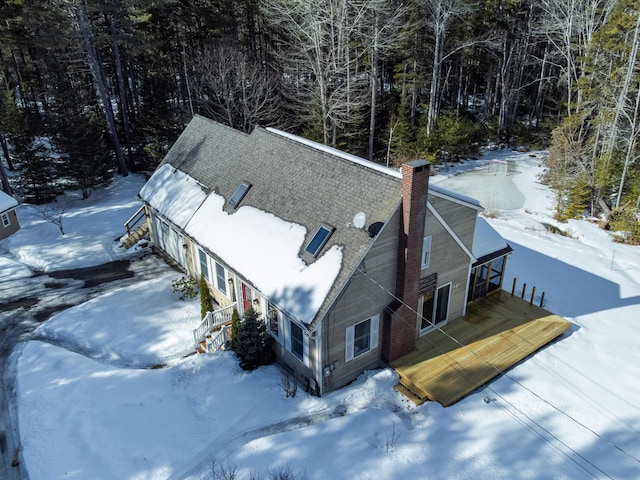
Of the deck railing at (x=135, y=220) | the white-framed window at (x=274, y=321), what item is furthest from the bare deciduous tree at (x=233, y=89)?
the white-framed window at (x=274, y=321)

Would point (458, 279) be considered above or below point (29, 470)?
above

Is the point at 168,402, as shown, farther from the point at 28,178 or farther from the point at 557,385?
the point at 28,178

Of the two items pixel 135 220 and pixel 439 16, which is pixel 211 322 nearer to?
pixel 135 220

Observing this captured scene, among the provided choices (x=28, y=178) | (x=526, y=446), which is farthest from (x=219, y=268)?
(x=28, y=178)

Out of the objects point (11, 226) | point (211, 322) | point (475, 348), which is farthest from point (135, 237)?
point (475, 348)

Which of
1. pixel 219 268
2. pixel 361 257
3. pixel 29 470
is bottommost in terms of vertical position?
pixel 29 470

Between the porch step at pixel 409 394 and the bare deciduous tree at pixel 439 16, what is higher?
the bare deciduous tree at pixel 439 16

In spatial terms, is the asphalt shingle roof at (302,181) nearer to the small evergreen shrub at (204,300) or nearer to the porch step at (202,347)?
the small evergreen shrub at (204,300)
